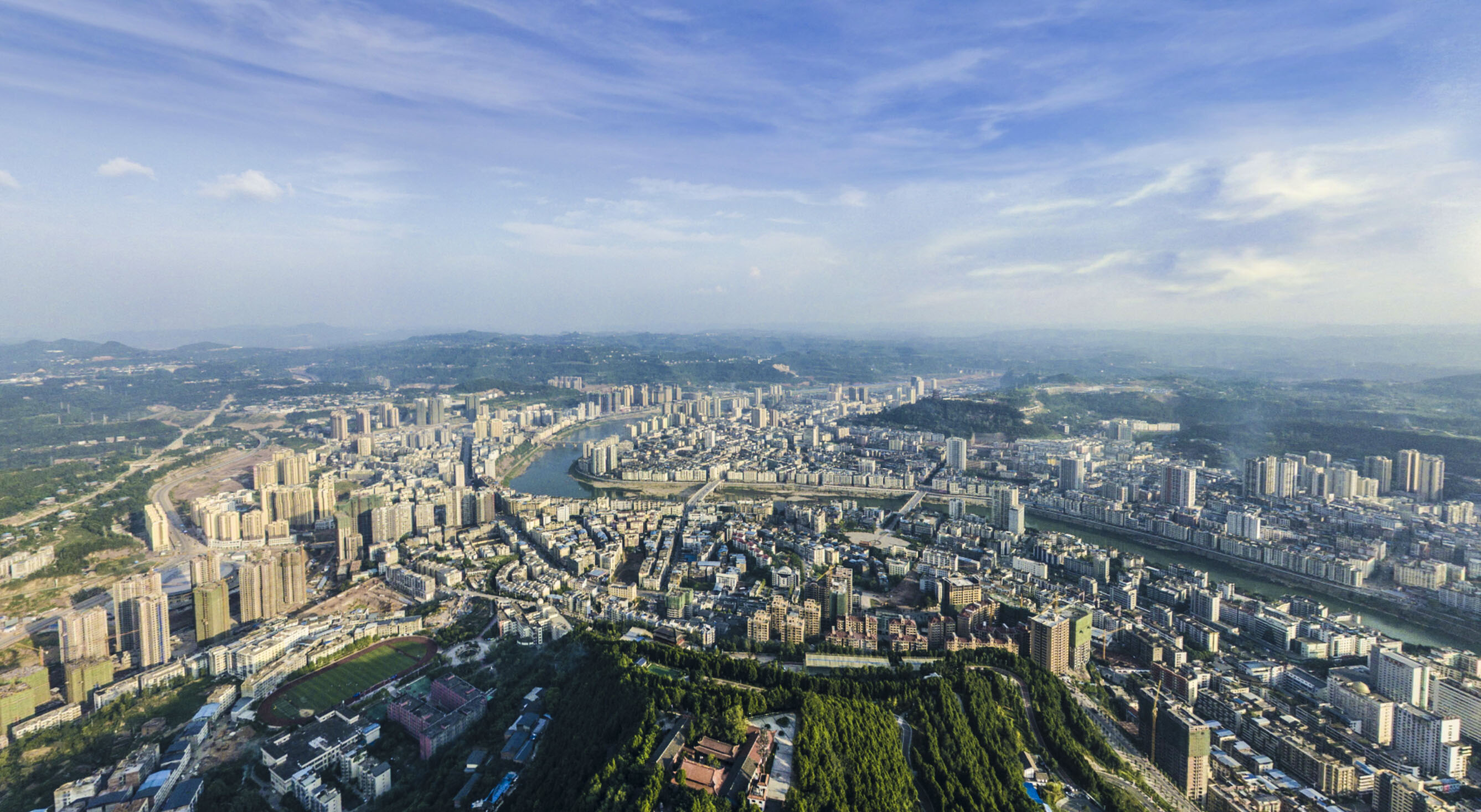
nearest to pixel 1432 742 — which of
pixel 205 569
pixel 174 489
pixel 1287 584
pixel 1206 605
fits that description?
pixel 1206 605

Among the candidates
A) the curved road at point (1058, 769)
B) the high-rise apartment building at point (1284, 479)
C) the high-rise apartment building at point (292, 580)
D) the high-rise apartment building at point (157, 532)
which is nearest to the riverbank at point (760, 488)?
the high-rise apartment building at point (1284, 479)

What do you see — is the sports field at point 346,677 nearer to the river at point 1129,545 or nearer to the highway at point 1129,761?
the highway at point 1129,761

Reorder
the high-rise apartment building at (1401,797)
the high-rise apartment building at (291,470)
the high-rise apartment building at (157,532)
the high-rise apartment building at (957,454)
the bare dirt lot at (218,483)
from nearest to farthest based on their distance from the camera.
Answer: the high-rise apartment building at (1401,797) → the high-rise apartment building at (157,532) → the bare dirt lot at (218,483) → the high-rise apartment building at (291,470) → the high-rise apartment building at (957,454)

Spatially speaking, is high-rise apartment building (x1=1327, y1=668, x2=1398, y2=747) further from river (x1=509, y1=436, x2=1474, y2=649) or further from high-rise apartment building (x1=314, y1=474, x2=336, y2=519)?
high-rise apartment building (x1=314, y1=474, x2=336, y2=519)

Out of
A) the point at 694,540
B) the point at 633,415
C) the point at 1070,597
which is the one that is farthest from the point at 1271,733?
the point at 633,415

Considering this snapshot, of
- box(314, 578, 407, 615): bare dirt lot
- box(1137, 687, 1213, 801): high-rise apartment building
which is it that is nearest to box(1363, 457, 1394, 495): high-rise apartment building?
box(1137, 687, 1213, 801): high-rise apartment building

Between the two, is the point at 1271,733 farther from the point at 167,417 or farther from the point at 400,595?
the point at 167,417
